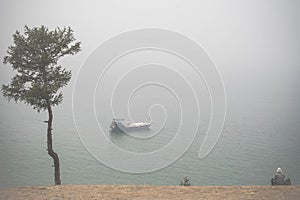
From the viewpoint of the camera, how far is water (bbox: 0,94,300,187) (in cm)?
4241

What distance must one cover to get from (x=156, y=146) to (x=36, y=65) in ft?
148

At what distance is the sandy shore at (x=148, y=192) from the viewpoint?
14195 mm

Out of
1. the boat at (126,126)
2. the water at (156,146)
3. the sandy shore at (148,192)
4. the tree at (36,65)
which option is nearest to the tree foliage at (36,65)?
the tree at (36,65)

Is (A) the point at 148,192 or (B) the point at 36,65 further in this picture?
(B) the point at 36,65

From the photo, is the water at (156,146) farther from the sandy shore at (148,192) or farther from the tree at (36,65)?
the sandy shore at (148,192)

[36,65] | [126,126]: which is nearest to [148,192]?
[36,65]

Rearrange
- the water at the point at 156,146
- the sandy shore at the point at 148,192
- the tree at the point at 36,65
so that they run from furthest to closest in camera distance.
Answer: the water at the point at 156,146 < the tree at the point at 36,65 < the sandy shore at the point at 148,192

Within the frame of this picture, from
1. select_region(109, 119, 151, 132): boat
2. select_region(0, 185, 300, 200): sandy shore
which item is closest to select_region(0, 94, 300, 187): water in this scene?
select_region(109, 119, 151, 132): boat

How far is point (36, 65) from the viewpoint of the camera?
17906 mm

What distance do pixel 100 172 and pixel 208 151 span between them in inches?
894

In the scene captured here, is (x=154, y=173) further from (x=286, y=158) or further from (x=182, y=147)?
(x=286, y=158)

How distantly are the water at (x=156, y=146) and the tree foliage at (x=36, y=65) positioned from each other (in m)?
23.1

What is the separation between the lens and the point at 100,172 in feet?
146

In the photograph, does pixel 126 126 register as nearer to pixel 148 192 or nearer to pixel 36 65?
pixel 36 65
